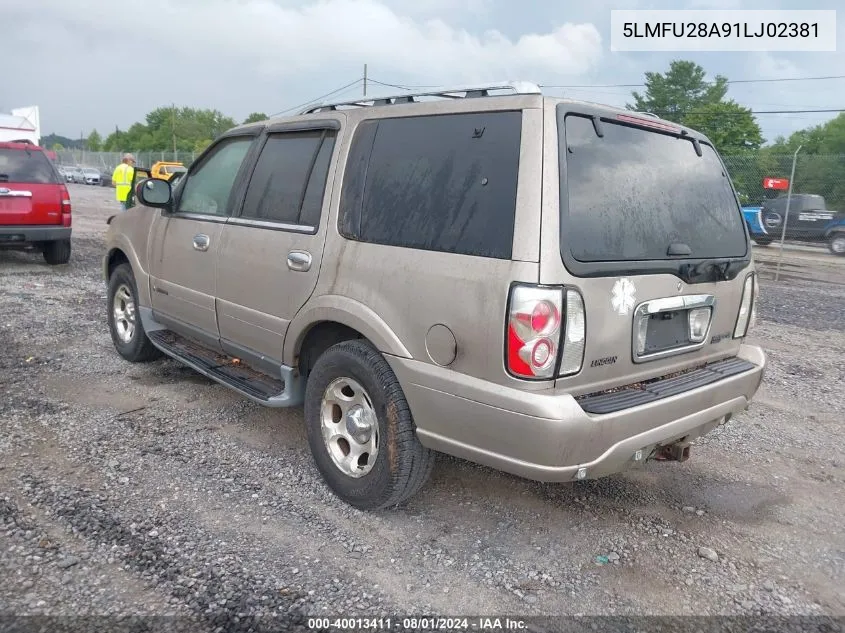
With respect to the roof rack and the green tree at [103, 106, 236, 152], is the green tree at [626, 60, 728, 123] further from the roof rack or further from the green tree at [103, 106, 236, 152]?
the roof rack

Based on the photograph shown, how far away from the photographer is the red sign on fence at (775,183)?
16906 mm

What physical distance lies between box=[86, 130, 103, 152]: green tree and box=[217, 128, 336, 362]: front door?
110330 mm

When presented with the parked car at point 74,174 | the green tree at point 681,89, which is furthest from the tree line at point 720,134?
the parked car at point 74,174

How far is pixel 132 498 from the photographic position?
3.39m

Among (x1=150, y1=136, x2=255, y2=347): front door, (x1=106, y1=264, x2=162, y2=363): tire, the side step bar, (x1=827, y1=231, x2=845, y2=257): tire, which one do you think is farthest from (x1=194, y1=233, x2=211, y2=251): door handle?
(x1=827, y1=231, x2=845, y2=257): tire

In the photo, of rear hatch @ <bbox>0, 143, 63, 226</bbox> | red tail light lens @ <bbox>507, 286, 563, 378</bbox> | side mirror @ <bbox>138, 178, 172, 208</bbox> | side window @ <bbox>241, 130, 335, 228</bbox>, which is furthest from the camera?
rear hatch @ <bbox>0, 143, 63, 226</bbox>

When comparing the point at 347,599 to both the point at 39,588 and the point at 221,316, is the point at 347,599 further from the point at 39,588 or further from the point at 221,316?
the point at 221,316

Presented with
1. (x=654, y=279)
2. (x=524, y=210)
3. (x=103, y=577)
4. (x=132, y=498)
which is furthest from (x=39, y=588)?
(x=654, y=279)

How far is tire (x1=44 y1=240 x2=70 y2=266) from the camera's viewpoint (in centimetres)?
1027

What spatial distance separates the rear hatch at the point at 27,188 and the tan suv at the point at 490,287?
702cm

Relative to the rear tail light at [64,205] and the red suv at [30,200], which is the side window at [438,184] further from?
the rear tail light at [64,205]

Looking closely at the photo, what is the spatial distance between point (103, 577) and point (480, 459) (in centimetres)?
159

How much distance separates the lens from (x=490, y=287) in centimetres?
268

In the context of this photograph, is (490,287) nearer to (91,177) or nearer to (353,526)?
(353,526)
